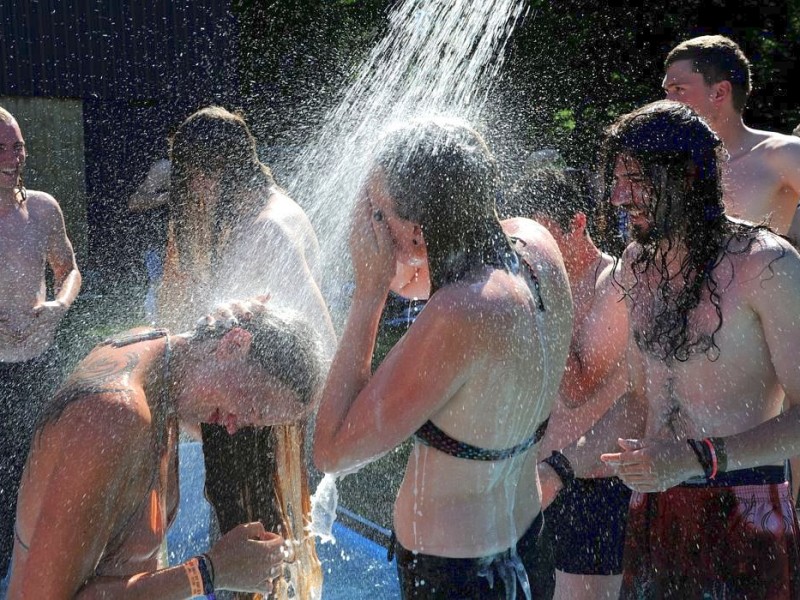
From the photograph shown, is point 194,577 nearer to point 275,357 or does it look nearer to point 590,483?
point 275,357

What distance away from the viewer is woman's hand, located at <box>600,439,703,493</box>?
2.29 m

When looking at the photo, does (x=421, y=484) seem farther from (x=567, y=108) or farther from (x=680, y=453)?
(x=567, y=108)

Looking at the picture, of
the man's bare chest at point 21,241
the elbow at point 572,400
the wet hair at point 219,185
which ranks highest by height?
the wet hair at point 219,185

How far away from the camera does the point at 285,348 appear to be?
2.20m

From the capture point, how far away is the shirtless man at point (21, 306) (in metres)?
4.09

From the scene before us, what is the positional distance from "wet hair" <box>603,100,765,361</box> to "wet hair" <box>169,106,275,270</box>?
1550 millimetres

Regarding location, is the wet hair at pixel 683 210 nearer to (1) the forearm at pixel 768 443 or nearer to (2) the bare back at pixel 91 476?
(1) the forearm at pixel 768 443

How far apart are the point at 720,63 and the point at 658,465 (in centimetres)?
204

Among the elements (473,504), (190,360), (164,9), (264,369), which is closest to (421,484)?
(473,504)

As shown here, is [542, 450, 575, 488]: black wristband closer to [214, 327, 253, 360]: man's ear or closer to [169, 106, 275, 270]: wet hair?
[214, 327, 253, 360]: man's ear

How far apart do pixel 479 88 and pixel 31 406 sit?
277 inches

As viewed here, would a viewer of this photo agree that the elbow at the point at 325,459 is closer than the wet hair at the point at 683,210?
Yes

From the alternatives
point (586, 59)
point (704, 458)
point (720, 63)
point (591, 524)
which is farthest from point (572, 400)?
point (586, 59)

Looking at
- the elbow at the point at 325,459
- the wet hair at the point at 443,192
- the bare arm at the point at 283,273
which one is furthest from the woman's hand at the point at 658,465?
the bare arm at the point at 283,273
